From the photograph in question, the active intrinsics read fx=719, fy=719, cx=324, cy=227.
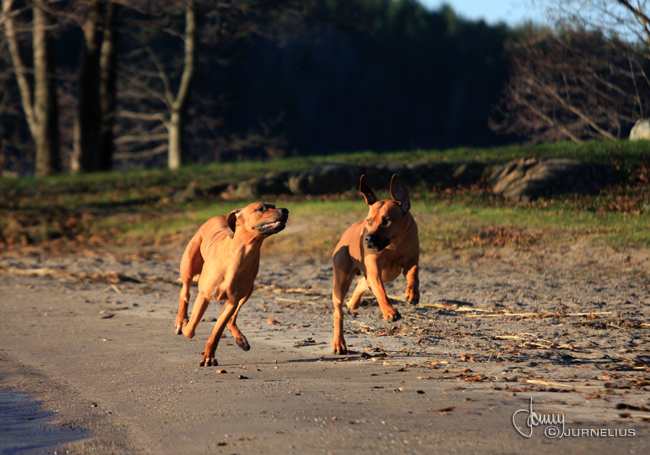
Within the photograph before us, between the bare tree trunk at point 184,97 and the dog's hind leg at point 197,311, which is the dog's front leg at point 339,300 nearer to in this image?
the dog's hind leg at point 197,311

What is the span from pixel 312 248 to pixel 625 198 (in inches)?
269

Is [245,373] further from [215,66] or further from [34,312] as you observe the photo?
[215,66]

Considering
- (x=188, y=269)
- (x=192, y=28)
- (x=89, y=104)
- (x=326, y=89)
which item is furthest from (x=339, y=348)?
(x=326, y=89)

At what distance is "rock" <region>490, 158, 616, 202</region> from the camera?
16109 mm

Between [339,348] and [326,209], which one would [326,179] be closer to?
[326,209]

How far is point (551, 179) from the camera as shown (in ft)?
53.2

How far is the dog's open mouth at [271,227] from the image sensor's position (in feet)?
17.9

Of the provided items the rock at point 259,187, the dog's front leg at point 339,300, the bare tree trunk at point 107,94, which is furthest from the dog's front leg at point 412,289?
the bare tree trunk at point 107,94

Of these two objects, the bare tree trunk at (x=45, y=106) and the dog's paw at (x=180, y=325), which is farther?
the bare tree trunk at (x=45, y=106)

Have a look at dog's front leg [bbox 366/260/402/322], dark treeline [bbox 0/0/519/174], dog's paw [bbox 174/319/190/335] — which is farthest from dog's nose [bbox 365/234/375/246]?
dark treeline [bbox 0/0/519/174]

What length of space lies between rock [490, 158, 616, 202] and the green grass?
0.37 meters

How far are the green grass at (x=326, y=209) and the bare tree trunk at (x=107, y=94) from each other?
119 inches

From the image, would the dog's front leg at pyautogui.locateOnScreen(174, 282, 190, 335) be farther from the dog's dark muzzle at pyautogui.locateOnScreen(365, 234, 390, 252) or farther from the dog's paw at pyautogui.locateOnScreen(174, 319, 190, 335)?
the dog's dark muzzle at pyautogui.locateOnScreen(365, 234, 390, 252)

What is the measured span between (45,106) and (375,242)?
71.1 feet
